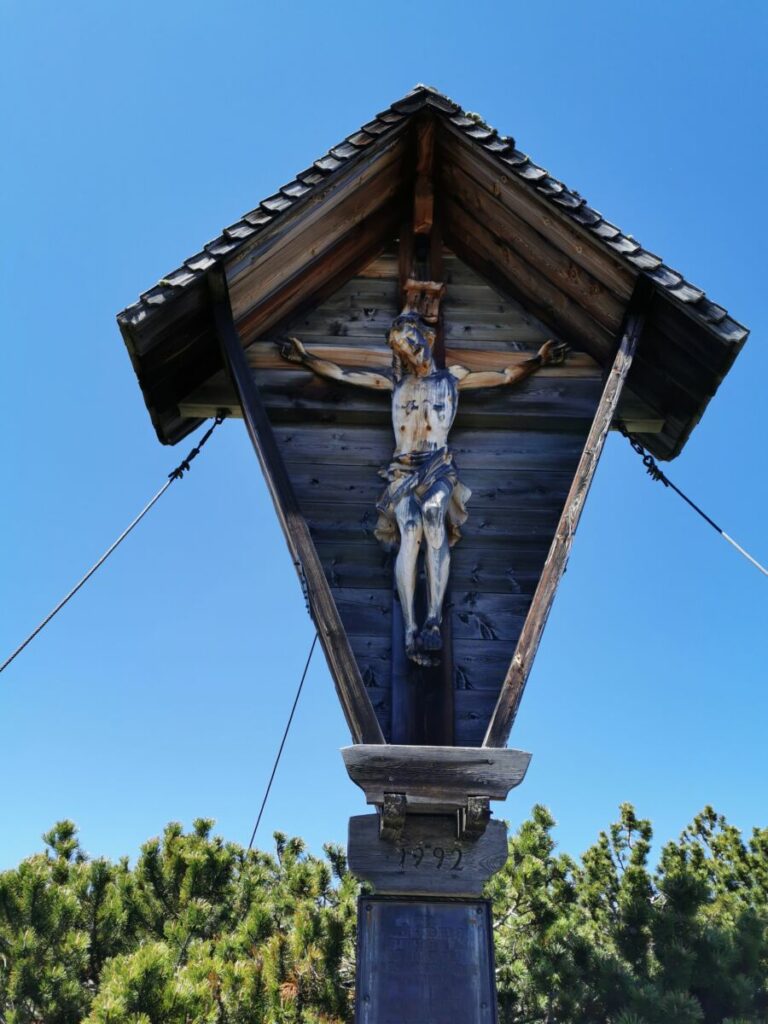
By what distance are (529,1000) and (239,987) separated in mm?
3653

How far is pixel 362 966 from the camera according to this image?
10.9 feet

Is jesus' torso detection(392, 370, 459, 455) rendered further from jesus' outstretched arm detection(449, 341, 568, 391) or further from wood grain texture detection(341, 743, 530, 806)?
wood grain texture detection(341, 743, 530, 806)

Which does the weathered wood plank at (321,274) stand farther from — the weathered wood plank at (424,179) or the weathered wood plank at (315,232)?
the weathered wood plank at (424,179)

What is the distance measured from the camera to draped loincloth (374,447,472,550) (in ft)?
14.4

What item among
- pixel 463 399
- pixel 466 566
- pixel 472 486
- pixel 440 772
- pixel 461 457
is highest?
pixel 463 399

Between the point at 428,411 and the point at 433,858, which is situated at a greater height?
the point at 428,411

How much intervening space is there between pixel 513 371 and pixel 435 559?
4.81 feet

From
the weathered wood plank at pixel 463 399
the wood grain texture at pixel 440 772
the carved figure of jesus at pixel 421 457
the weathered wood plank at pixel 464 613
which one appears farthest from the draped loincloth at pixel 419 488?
the wood grain texture at pixel 440 772

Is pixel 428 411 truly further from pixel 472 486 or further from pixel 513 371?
pixel 513 371

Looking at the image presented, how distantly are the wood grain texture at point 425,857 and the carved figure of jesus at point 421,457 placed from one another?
29.7 inches

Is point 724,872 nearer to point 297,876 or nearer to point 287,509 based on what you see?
point 297,876

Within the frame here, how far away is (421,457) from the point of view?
4.56m

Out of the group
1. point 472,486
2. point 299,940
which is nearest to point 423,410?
point 472,486

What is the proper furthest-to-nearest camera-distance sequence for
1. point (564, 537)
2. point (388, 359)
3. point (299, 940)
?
point (299, 940) → point (388, 359) → point (564, 537)
